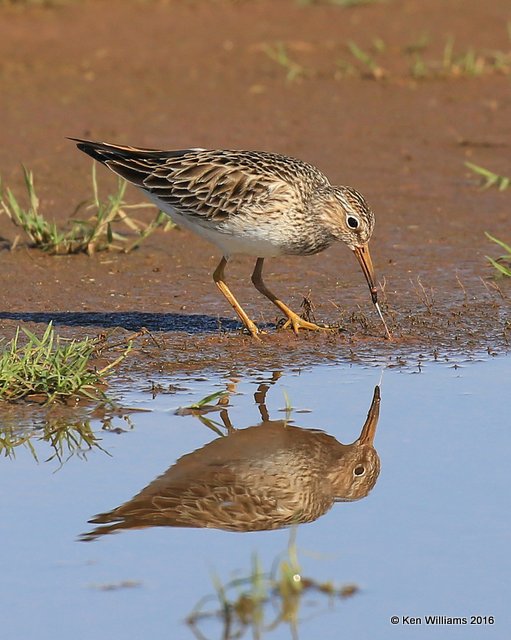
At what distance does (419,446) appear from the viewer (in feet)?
21.6

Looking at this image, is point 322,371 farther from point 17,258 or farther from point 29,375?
point 17,258

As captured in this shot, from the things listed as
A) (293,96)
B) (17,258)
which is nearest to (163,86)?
(293,96)

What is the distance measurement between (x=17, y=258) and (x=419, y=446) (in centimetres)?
431

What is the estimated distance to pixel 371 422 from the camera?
7023 millimetres

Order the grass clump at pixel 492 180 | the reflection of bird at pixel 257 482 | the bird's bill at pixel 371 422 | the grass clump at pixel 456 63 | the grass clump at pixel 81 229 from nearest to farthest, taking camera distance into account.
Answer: the reflection of bird at pixel 257 482
the bird's bill at pixel 371 422
the grass clump at pixel 81 229
the grass clump at pixel 492 180
the grass clump at pixel 456 63

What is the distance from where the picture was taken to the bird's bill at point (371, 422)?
678cm

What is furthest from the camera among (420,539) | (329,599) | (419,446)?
(419,446)

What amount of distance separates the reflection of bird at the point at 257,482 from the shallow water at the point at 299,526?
7 centimetres

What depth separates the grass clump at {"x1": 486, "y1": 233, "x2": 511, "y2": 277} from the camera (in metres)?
9.16

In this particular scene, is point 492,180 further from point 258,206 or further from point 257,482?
point 257,482

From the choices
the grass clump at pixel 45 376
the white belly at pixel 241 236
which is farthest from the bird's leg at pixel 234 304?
the grass clump at pixel 45 376

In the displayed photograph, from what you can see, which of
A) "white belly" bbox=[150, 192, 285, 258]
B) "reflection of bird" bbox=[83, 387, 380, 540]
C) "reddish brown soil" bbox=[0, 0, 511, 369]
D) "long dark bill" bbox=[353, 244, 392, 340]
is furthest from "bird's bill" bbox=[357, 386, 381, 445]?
"white belly" bbox=[150, 192, 285, 258]

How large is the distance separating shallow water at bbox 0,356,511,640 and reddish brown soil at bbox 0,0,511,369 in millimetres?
849

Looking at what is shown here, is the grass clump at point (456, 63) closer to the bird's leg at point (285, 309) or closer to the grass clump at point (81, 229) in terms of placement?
the grass clump at point (81, 229)
